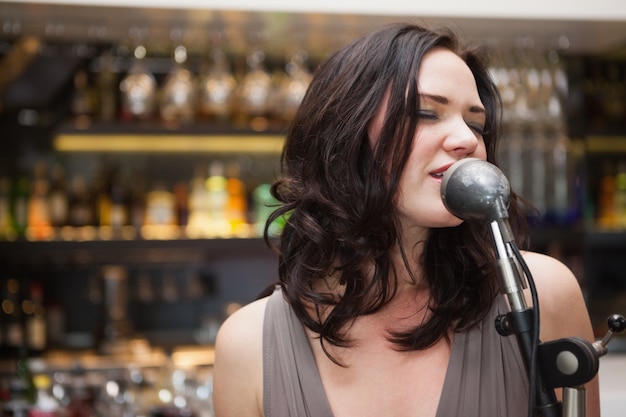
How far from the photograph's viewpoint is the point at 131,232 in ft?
11.9

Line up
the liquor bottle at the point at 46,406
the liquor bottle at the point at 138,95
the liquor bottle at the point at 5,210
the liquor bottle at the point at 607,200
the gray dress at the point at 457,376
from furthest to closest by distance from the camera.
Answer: the liquor bottle at the point at 607,200
the liquor bottle at the point at 5,210
the liquor bottle at the point at 138,95
the liquor bottle at the point at 46,406
the gray dress at the point at 457,376

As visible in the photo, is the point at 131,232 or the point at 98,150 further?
the point at 98,150

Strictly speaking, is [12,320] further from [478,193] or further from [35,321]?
[478,193]

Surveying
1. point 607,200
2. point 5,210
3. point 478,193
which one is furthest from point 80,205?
point 478,193

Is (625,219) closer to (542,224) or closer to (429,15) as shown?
(542,224)

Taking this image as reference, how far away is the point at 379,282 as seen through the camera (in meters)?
1.39

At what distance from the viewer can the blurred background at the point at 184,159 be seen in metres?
3.09

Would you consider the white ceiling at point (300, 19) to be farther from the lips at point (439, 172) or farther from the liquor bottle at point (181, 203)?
the lips at point (439, 172)

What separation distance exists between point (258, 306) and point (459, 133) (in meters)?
0.48

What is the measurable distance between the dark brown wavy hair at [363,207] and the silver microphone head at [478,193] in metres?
0.28

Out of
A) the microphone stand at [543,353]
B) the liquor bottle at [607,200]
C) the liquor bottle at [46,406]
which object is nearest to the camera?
the microphone stand at [543,353]

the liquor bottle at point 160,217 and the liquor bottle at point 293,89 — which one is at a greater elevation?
the liquor bottle at point 293,89

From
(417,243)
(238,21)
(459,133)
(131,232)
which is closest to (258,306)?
(417,243)

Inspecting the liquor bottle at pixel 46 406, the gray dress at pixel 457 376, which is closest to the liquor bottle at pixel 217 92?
the liquor bottle at pixel 46 406
